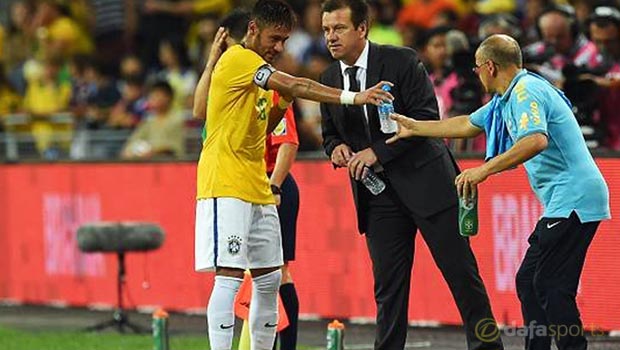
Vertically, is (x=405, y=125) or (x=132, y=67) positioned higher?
(x=132, y=67)

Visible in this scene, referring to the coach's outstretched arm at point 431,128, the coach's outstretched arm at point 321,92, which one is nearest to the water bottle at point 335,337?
the coach's outstretched arm at point 431,128

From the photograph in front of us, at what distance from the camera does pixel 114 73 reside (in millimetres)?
23125

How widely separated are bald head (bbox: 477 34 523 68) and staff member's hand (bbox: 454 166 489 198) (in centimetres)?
73

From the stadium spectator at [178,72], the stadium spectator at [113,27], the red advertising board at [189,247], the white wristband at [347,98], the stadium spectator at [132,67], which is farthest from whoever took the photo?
the stadium spectator at [113,27]

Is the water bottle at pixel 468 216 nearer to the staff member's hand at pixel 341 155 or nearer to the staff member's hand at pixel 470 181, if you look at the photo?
the staff member's hand at pixel 470 181

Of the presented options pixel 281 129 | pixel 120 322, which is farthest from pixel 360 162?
pixel 120 322

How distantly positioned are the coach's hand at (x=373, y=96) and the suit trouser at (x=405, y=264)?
0.99 m

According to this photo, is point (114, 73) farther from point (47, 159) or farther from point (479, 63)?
point (479, 63)

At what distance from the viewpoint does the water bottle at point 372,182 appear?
10.7m

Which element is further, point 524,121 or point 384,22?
point 384,22

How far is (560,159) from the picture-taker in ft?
33.3

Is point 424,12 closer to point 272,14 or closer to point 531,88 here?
point 272,14

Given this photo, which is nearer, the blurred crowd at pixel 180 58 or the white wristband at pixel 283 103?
the white wristband at pixel 283 103

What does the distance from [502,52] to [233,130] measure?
5.81 ft
